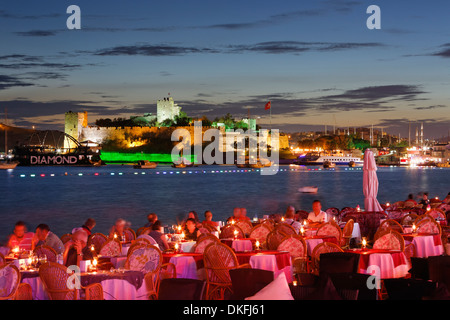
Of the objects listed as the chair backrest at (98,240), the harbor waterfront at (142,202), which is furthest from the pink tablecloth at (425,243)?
the harbor waterfront at (142,202)

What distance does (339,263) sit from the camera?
7.27m

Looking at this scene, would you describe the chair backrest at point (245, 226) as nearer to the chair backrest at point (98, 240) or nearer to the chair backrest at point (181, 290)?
the chair backrest at point (98, 240)

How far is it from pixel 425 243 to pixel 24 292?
607cm

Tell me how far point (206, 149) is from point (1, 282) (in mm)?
132871

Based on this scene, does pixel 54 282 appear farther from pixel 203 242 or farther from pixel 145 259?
pixel 203 242

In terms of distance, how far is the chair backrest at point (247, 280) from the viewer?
5984 millimetres

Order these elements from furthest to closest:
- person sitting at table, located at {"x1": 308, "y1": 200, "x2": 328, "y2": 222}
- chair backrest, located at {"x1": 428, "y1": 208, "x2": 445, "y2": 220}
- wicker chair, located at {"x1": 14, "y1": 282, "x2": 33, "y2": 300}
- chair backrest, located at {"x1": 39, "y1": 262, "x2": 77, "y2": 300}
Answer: chair backrest, located at {"x1": 428, "y1": 208, "x2": 445, "y2": 220} < person sitting at table, located at {"x1": 308, "y1": 200, "x2": 328, "y2": 222} < wicker chair, located at {"x1": 14, "y1": 282, "x2": 33, "y2": 300} < chair backrest, located at {"x1": 39, "y1": 262, "x2": 77, "y2": 300}

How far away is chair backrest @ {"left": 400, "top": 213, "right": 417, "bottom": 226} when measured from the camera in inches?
471

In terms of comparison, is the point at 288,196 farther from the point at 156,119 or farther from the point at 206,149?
the point at 156,119

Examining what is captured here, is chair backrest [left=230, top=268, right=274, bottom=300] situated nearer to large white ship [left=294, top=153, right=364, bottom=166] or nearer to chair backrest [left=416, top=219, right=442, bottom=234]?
chair backrest [left=416, top=219, right=442, bottom=234]

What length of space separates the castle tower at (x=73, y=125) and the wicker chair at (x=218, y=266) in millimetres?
130432

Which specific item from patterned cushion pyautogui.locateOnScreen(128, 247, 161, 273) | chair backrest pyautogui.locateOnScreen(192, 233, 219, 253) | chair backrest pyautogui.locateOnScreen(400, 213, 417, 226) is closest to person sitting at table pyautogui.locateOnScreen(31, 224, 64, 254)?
patterned cushion pyautogui.locateOnScreen(128, 247, 161, 273)
